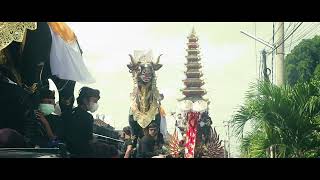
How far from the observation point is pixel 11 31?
9000 millimetres

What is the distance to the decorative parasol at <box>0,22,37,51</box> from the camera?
8984 millimetres

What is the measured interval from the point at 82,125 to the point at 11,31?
4.76ft

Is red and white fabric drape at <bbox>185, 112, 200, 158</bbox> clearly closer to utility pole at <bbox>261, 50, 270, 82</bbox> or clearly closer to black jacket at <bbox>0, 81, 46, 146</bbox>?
utility pole at <bbox>261, 50, 270, 82</bbox>

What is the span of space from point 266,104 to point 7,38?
10.8 feet

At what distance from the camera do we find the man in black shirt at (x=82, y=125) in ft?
29.9

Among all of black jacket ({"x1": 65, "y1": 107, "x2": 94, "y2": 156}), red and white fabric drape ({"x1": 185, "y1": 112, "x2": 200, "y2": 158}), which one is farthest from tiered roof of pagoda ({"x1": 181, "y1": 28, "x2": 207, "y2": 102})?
black jacket ({"x1": 65, "y1": 107, "x2": 94, "y2": 156})

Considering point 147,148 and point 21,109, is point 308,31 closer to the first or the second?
point 147,148

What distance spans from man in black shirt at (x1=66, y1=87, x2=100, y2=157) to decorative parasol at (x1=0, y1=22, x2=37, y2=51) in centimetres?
100

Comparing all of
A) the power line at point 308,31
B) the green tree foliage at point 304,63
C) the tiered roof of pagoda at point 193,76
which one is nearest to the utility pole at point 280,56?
the green tree foliage at point 304,63

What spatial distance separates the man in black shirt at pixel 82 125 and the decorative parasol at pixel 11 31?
3.29 ft

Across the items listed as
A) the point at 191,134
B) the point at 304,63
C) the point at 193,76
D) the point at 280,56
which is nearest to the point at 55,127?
the point at 191,134
